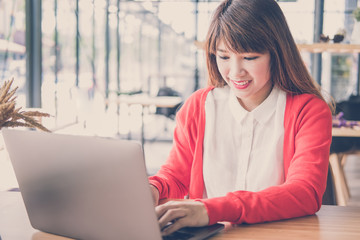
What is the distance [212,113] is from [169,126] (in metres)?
7.17

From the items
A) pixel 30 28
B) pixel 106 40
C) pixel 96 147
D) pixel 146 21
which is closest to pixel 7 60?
pixel 30 28

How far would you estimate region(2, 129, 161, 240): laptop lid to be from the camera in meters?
0.79

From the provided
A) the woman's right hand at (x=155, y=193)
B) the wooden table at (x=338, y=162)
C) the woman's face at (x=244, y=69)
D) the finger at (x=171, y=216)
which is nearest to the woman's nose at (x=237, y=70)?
the woman's face at (x=244, y=69)

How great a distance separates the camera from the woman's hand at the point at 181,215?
2.98ft

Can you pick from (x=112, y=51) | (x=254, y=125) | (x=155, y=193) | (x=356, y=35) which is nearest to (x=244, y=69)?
(x=254, y=125)

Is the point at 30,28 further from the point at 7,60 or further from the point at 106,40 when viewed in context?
the point at 106,40

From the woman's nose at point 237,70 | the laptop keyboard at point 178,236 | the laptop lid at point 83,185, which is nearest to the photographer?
the laptop lid at point 83,185

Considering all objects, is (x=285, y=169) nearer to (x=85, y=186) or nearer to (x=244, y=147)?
(x=244, y=147)

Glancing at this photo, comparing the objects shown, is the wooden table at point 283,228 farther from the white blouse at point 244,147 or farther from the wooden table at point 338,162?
the wooden table at point 338,162

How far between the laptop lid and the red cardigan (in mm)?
229

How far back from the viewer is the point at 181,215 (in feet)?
3.04

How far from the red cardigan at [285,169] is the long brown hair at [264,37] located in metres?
0.06

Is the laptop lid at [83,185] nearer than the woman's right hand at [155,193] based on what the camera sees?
Yes

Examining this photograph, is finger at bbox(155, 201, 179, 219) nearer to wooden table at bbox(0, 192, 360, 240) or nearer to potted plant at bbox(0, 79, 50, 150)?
wooden table at bbox(0, 192, 360, 240)
